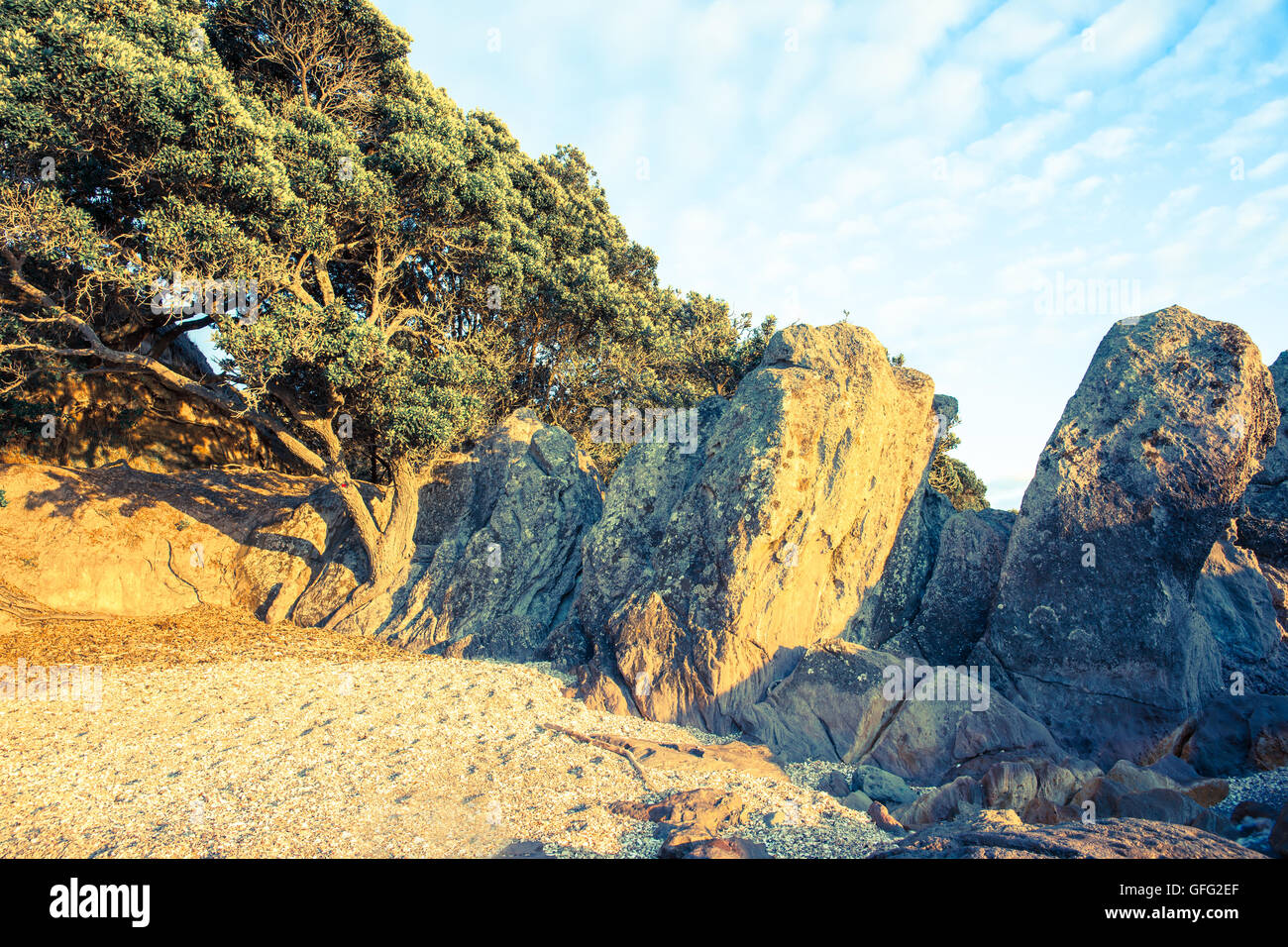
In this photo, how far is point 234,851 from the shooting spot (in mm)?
6230

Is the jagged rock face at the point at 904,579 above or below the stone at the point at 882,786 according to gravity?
above

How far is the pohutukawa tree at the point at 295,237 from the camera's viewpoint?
44.7ft

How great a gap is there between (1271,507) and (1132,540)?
20.3 feet

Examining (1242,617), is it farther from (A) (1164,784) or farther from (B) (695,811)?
(B) (695,811)

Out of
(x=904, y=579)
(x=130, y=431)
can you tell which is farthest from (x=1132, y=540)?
(x=130, y=431)

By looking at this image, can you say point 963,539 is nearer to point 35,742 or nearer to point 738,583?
point 738,583

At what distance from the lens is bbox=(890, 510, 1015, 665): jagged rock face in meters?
12.5

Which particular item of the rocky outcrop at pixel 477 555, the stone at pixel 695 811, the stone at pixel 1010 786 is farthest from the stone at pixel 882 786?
the rocky outcrop at pixel 477 555

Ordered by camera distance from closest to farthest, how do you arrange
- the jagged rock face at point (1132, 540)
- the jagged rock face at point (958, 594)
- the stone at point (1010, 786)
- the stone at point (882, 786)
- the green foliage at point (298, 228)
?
the stone at point (1010, 786) → the stone at point (882, 786) → the jagged rock face at point (1132, 540) → the jagged rock face at point (958, 594) → the green foliage at point (298, 228)

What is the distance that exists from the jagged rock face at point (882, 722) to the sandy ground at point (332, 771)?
975 millimetres

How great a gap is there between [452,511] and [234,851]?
12.8 m

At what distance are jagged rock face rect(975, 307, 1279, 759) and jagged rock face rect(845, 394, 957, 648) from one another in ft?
4.94

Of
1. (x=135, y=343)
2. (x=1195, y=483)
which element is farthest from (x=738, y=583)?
(x=135, y=343)

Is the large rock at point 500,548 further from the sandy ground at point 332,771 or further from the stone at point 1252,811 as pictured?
the stone at point 1252,811
